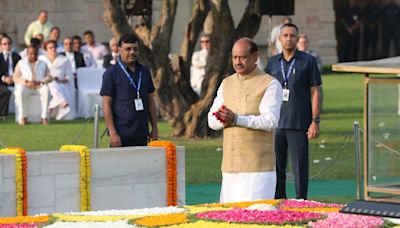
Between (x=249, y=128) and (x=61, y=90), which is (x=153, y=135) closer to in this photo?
(x=249, y=128)

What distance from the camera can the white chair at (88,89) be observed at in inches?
1083

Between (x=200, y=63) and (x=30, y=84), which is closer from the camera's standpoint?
(x=30, y=84)

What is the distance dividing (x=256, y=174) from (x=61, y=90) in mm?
16082

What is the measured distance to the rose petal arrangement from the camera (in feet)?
30.6

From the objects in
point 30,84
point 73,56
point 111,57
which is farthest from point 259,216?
point 73,56

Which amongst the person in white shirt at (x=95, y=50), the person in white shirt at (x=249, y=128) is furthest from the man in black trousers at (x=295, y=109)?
the person in white shirt at (x=95, y=50)

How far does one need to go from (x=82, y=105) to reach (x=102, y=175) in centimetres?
1525

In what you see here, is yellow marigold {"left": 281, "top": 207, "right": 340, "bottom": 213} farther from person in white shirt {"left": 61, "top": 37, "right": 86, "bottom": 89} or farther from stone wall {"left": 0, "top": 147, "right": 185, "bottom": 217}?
person in white shirt {"left": 61, "top": 37, "right": 86, "bottom": 89}

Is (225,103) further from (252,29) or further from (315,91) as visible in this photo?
(252,29)

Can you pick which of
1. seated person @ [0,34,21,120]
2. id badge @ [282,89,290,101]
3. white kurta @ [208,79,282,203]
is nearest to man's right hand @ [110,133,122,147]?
white kurta @ [208,79,282,203]

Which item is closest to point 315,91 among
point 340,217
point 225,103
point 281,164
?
point 281,164

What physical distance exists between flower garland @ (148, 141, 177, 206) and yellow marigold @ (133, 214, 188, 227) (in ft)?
9.89

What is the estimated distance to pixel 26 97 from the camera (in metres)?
26.4

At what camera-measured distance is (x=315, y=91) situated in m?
14.0
